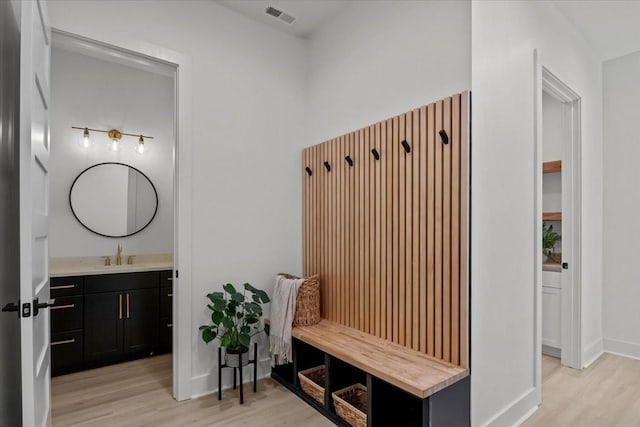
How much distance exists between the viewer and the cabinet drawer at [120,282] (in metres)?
3.15

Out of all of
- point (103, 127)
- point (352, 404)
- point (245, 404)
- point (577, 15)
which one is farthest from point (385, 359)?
point (103, 127)

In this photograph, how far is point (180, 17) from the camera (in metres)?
2.61

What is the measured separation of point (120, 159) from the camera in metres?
3.81

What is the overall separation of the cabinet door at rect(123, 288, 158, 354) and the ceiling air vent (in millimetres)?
2702

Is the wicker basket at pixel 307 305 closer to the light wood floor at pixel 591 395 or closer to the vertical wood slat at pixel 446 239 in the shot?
the vertical wood slat at pixel 446 239

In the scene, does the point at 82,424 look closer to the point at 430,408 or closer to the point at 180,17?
the point at 430,408

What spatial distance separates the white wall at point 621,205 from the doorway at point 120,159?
4.20 meters

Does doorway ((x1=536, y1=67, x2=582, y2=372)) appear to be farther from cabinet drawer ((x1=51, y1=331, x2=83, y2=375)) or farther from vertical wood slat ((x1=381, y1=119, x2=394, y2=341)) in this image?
cabinet drawer ((x1=51, y1=331, x2=83, y2=375))

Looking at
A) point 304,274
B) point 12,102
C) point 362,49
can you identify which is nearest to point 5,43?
point 12,102

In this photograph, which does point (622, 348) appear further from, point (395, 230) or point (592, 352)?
point (395, 230)

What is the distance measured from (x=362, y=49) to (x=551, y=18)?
4.70ft

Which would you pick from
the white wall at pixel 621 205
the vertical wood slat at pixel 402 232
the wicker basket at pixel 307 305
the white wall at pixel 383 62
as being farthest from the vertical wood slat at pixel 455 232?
the white wall at pixel 621 205

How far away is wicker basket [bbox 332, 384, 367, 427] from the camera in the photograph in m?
2.09

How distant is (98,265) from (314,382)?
8.29ft
